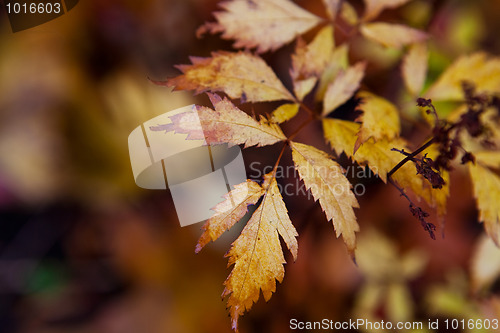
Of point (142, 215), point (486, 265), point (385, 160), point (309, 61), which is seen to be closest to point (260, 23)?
point (309, 61)

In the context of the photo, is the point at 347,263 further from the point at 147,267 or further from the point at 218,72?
the point at 218,72

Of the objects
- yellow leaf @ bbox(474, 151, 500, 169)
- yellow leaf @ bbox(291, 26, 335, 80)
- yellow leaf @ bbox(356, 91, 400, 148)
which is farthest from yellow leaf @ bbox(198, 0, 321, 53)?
yellow leaf @ bbox(474, 151, 500, 169)

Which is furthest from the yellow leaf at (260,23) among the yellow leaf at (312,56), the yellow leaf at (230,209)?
the yellow leaf at (230,209)

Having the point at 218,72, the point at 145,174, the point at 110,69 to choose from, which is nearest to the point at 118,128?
the point at 110,69

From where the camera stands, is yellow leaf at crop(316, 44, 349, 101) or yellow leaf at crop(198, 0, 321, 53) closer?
yellow leaf at crop(198, 0, 321, 53)

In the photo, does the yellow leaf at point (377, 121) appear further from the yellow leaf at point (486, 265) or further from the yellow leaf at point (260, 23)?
the yellow leaf at point (486, 265)

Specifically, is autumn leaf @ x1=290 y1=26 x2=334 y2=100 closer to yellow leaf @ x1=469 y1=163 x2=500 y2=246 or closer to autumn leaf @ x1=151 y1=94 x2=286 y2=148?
autumn leaf @ x1=151 y1=94 x2=286 y2=148
